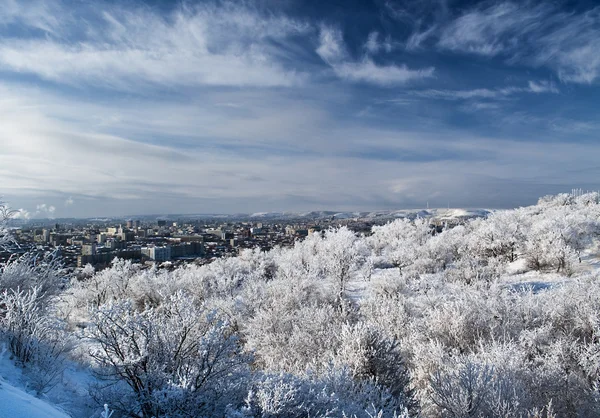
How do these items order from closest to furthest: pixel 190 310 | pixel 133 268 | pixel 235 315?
pixel 190 310 < pixel 235 315 < pixel 133 268

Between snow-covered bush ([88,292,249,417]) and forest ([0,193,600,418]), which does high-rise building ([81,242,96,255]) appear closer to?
forest ([0,193,600,418])

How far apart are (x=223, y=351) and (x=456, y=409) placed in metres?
5.59

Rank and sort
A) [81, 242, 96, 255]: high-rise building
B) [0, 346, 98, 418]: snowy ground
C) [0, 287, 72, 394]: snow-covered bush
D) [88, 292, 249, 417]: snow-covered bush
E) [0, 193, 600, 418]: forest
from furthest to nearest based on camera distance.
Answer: [81, 242, 96, 255]: high-rise building < [0, 287, 72, 394]: snow-covered bush < [0, 193, 600, 418]: forest < [0, 346, 98, 418]: snowy ground < [88, 292, 249, 417]: snow-covered bush

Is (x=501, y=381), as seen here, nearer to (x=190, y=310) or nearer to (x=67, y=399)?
(x=190, y=310)

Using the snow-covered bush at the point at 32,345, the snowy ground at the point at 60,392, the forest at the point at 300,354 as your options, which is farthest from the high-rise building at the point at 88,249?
the snowy ground at the point at 60,392

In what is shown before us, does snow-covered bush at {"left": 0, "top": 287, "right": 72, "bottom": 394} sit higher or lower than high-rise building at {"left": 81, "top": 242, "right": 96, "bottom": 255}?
higher

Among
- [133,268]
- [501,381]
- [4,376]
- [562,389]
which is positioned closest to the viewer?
[4,376]

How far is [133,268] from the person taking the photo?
37.6 m

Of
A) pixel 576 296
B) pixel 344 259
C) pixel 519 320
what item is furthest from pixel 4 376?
pixel 344 259

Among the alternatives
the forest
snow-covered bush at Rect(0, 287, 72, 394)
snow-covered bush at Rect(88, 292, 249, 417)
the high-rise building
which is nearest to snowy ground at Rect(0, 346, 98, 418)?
the forest

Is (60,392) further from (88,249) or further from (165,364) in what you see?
(88,249)

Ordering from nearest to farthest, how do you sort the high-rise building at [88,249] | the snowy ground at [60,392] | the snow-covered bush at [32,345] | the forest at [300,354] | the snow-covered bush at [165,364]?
1. the snow-covered bush at [165,364]
2. the snowy ground at [60,392]
3. the forest at [300,354]
4. the snow-covered bush at [32,345]
5. the high-rise building at [88,249]

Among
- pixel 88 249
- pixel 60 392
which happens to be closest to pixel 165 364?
pixel 60 392

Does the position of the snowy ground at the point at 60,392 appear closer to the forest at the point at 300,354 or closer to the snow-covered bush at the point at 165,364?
the forest at the point at 300,354
